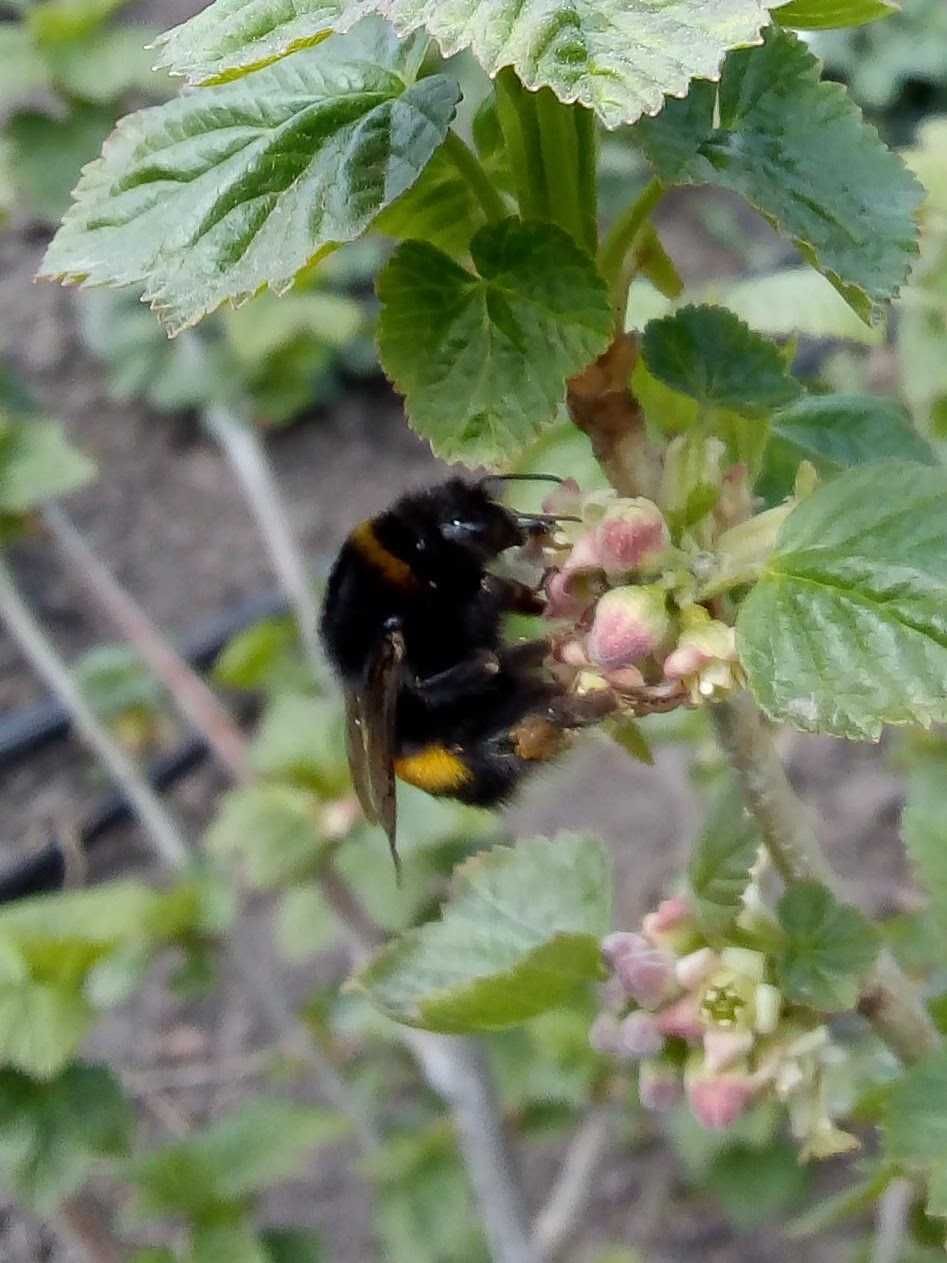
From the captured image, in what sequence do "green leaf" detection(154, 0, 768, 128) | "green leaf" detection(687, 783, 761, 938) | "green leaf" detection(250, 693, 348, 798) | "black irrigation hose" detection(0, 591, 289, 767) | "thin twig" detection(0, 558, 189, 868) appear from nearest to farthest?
"green leaf" detection(154, 0, 768, 128) → "green leaf" detection(687, 783, 761, 938) → "green leaf" detection(250, 693, 348, 798) → "thin twig" detection(0, 558, 189, 868) → "black irrigation hose" detection(0, 591, 289, 767)

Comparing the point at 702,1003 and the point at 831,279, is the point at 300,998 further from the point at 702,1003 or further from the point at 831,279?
the point at 831,279

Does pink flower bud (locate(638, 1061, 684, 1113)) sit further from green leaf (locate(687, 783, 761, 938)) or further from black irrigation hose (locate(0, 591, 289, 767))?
black irrigation hose (locate(0, 591, 289, 767))

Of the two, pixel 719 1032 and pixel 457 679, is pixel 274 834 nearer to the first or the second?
pixel 457 679

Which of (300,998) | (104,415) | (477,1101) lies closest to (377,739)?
(477,1101)

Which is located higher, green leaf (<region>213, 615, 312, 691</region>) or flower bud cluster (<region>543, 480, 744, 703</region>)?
flower bud cluster (<region>543, 480, 744, 703</region>)

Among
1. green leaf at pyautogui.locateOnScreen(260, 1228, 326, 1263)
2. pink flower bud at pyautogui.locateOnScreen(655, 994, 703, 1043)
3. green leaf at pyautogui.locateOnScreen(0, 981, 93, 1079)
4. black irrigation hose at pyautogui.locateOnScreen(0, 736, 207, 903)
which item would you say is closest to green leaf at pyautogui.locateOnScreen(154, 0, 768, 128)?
pink flower bud at pyautogui.locateOnScreen(655, 994, 703, 1043)

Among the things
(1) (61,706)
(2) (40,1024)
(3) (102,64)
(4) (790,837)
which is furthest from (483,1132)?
(1) (61,706)

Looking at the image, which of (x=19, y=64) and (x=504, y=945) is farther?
(x=19, y=64)
